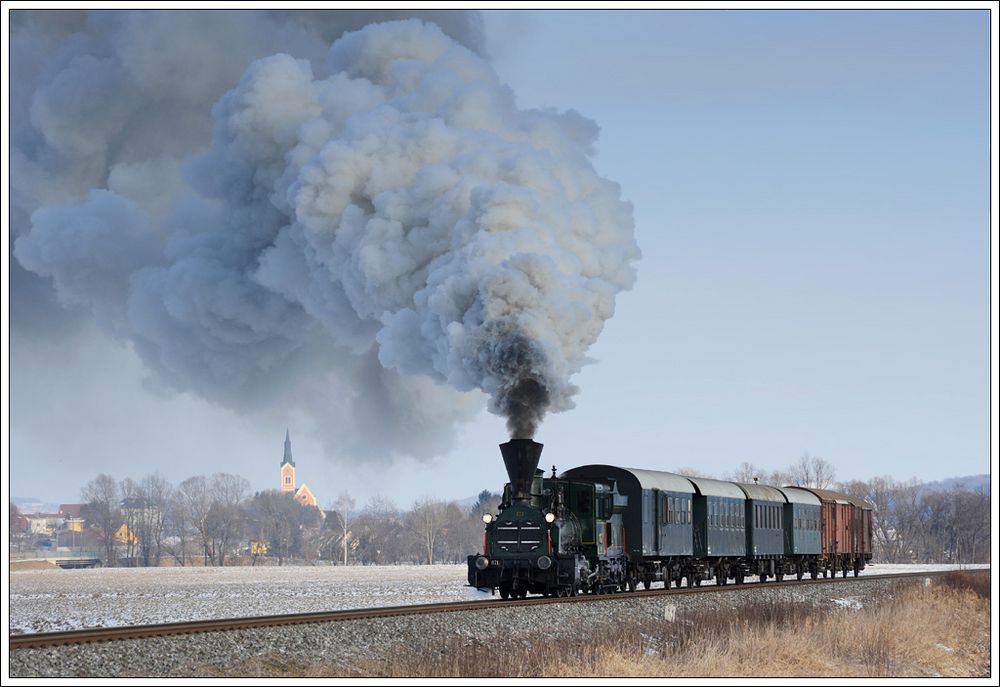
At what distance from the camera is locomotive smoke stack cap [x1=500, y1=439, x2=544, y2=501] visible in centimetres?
2320

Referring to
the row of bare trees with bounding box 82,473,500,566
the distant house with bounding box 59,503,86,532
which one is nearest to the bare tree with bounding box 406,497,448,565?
the row of bare trees with bounding box 82,473,500,566

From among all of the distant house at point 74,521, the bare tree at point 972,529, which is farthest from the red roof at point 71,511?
the bare tree at point 972,529

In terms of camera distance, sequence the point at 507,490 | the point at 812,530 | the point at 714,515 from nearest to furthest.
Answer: the point at 507,490 < the point at 714,515 < the point at 812,530

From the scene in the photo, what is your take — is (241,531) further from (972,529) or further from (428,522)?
(972,529)

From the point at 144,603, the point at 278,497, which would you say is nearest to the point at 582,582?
the point at 144,603

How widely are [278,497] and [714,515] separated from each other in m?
102

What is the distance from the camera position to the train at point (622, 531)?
23297mm

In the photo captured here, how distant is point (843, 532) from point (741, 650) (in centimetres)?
2277

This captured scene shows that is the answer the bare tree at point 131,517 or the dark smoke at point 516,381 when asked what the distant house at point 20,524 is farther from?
the dark smoke at point 516,381

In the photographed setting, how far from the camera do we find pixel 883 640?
22141 mm

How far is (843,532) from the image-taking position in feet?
134

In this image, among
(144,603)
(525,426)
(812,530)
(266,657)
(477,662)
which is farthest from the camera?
(812,530)

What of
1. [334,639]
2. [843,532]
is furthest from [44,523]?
[334,639]

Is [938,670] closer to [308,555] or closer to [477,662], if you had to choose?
[477,662]
